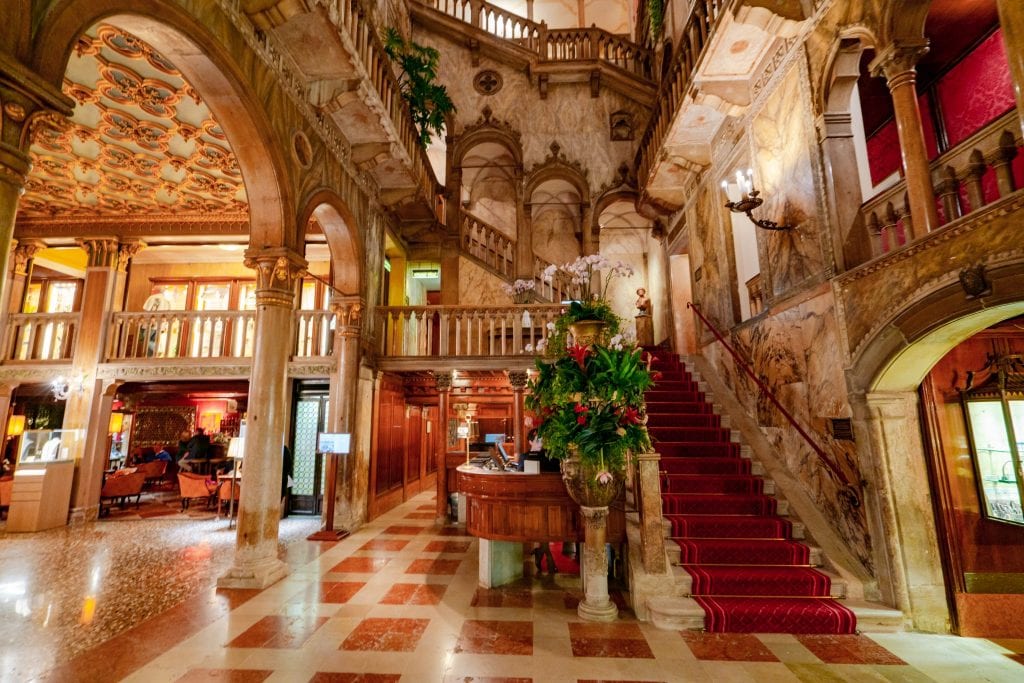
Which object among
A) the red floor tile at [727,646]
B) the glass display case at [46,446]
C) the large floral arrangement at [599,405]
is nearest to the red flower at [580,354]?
the large floral arrangement at [599,405]

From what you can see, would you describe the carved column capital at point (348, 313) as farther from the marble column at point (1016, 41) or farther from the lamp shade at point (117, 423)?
the lamp shade at point (117, 423)

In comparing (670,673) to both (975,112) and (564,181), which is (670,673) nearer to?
(975,112)

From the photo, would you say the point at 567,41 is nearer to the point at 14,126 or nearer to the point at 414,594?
the point at 14,126

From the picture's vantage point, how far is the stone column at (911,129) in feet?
12.2

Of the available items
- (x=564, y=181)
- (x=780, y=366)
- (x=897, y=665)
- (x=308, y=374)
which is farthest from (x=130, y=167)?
(x=897, y=665)

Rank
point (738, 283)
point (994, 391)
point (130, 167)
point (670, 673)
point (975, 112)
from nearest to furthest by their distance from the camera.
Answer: point (670, 673), point (994, 391), point (975, 112), point (738, 283), point (130, 167)

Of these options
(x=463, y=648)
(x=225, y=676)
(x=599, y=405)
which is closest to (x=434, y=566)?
(x=463, y=648)

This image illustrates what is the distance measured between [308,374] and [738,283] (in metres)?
7.52

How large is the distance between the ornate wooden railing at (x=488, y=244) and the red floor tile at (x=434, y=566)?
21.5 feet

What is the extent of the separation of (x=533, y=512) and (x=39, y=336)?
10.7 meters

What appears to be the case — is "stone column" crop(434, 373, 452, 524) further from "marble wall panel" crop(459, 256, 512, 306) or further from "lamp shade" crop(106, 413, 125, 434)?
"lamp shade" crop(106, 413, 125, 434)

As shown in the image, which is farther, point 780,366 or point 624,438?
point 780,366

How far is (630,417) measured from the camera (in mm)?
4195

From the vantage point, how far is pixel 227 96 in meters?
4.55
